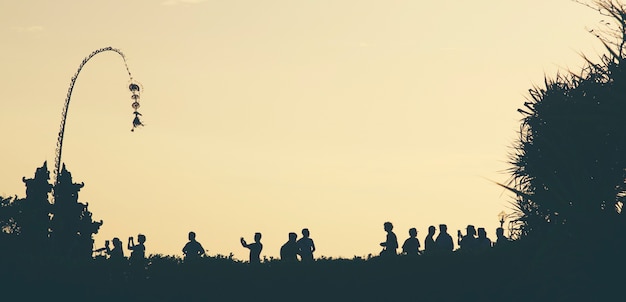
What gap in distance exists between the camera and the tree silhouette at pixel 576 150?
102ft

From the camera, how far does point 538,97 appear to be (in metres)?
38.7

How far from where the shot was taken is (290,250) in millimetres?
35562

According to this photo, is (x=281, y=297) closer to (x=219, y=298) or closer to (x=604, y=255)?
(x=219, y=298)

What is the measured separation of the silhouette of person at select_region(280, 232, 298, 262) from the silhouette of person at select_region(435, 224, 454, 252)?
359cm

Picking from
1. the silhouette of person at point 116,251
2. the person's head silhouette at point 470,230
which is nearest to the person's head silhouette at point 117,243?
the silhouette of person at point 116,251

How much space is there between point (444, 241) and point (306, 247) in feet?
11.4

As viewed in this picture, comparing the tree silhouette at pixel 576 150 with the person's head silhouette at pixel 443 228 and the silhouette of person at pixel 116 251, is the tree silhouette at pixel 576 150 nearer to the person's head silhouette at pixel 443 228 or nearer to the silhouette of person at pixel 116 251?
the person's head silhouette at pixel 443 228

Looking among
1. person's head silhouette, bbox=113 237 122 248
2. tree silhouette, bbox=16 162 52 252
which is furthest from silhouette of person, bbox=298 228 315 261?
tree silhouette, bbox=16 162 52 252

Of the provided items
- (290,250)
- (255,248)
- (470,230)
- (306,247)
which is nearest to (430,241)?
(470,230)

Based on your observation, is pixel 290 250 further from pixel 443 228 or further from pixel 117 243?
pixel 117 243

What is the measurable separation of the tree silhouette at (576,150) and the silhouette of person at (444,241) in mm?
2115

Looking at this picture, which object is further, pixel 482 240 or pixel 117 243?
pixel 482 240

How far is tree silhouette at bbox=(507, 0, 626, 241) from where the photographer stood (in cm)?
3119

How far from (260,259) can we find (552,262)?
825 cm
